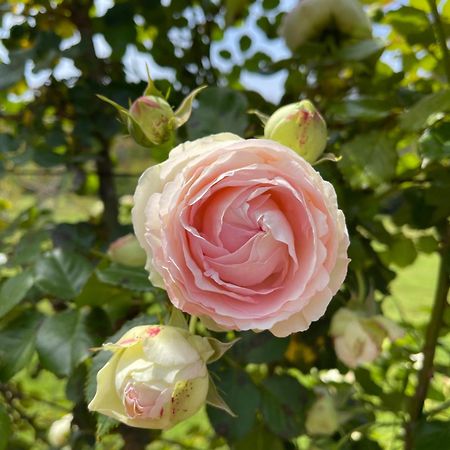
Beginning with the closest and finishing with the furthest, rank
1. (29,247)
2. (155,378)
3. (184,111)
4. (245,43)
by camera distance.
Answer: (155,378)
(184,111)
(29,247)
(245,43)

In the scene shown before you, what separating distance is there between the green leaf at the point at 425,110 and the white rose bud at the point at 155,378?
29 centimetres

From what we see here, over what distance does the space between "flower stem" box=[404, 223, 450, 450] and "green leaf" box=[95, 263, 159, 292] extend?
0.30m

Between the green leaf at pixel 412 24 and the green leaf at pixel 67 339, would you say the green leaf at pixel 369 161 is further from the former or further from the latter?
Answer: the green leaf at pixel 67 339

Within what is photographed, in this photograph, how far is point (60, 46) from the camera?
0.77 m

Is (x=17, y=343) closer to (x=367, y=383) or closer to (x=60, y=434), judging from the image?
(x=60, y=434)

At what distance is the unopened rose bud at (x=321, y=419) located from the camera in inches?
25.7

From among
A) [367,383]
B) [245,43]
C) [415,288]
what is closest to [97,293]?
[367,383]

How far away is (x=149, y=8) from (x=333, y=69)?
0.93 feet

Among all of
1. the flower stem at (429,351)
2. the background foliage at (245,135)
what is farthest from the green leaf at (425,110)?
the flower stem at (429,351)

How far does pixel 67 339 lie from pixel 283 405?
0.24 meters

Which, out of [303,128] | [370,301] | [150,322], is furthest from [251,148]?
[370,301]

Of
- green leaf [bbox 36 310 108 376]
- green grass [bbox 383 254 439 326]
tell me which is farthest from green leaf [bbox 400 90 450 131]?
green grass [bbox 383 254 439 326]

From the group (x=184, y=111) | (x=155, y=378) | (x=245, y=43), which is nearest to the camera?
(x=155, y=378)

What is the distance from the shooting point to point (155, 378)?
1.18ft
